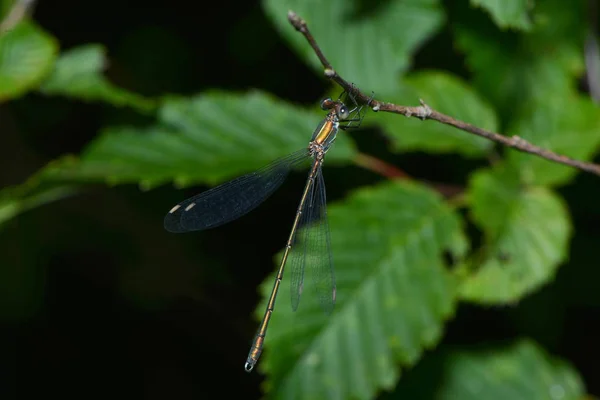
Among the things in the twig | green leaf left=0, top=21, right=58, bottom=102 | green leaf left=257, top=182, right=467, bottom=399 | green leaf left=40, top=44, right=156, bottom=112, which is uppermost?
the twig

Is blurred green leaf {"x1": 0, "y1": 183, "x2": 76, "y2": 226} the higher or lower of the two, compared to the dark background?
higher

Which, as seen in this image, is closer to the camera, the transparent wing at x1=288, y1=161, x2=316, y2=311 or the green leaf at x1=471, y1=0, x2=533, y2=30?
the green leaf at x1=471, y1=0, x2=533, y2=30

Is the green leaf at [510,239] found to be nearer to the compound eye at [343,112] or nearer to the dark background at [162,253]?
the dark background at [162,253]

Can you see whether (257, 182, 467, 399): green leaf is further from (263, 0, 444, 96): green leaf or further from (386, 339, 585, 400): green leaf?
(386, 339, 585, 400): green leaf

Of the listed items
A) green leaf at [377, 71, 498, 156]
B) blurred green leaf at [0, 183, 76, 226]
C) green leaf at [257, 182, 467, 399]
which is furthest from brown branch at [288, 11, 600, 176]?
blurred green leaf at [0, 183, 76, 226]

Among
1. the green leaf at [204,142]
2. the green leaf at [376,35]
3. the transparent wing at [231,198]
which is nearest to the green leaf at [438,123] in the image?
the green leaf at [376,35]
